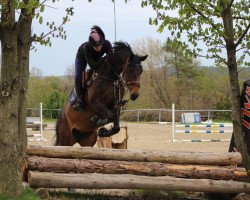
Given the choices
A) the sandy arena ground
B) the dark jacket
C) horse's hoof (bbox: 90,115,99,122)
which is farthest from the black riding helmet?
the sandy arena ground

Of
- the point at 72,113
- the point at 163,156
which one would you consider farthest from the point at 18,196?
the point at 72,113

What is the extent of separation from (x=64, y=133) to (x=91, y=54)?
68.6 inches

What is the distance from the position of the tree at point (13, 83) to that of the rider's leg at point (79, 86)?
2402mm

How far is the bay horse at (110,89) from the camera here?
730 centimetres

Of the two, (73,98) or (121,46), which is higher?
(121,46)

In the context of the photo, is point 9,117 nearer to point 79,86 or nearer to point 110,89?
point 110,89

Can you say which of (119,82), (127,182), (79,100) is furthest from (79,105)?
(127,182)

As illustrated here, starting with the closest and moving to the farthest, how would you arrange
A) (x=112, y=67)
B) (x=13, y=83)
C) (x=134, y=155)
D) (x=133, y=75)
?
(x=13, y=83)
(x=134, y=155)
(x=133, y=75)
(x=112, y=67)

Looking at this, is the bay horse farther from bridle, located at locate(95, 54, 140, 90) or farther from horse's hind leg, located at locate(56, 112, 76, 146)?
horse's hind leg, located at locate(56, 112, 76, 146)

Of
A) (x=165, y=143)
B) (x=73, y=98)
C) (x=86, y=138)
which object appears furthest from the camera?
(x=165, y=143)

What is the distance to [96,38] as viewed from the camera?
730 cm

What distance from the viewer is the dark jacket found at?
7559 millimetres

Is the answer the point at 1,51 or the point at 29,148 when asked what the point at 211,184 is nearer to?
the point at 29,148

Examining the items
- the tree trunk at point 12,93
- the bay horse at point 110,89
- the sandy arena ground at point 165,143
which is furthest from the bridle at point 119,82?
the sandy arena ground at point 165,143
